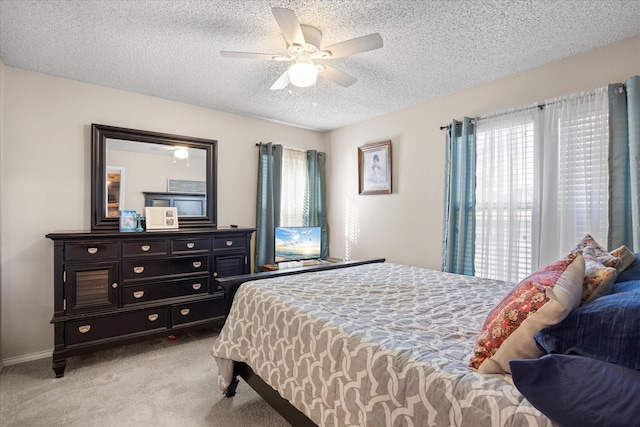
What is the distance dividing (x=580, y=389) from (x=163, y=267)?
3094mm

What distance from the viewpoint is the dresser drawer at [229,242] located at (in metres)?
3.33

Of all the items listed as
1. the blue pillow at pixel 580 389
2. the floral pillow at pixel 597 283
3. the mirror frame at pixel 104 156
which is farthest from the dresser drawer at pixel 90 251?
the floral pillow at pixel 597 283

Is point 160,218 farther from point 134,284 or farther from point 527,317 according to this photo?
point 527,317

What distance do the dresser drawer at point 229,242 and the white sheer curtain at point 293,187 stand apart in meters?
0.88

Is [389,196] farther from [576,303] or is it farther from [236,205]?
[576,303]

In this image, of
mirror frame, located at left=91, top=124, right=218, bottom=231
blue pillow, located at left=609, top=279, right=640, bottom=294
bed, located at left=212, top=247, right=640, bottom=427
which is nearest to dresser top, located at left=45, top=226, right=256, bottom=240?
mirror frame, located at left=91, top=124, right=218, bottom=231

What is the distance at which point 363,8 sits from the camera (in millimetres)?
1898

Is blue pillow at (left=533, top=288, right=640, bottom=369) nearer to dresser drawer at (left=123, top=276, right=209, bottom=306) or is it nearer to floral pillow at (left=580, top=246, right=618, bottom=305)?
floral pillow at (left=580, top=246, right=618, bottom=305)

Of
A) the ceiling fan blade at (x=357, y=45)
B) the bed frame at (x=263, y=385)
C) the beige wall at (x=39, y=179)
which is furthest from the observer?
the beige wall at (x=39, y=179)

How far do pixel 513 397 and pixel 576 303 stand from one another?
35cm

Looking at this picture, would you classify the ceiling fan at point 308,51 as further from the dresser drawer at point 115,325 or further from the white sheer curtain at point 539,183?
the dresser drawer at point 115,325

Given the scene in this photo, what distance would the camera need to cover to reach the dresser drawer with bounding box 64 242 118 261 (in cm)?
256

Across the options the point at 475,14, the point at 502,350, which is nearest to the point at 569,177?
the point at 475,14

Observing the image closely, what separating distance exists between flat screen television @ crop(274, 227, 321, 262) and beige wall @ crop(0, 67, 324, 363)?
1.96 metres
